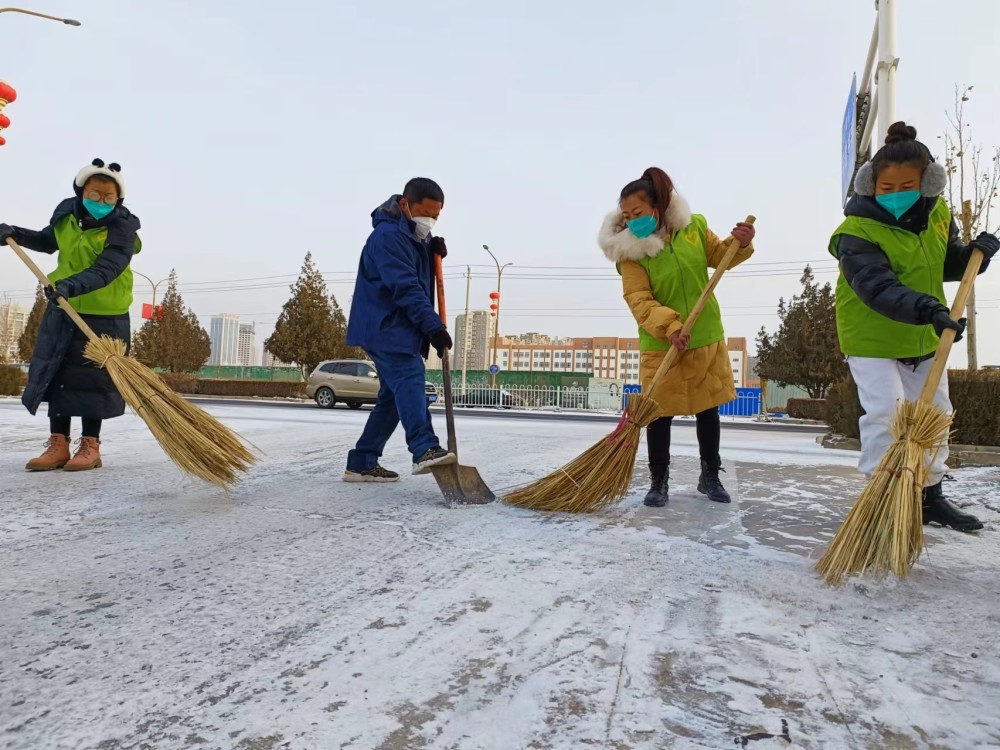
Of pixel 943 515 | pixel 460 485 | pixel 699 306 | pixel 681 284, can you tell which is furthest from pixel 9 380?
pixel 943 515

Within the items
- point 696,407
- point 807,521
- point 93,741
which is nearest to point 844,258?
point 696,407

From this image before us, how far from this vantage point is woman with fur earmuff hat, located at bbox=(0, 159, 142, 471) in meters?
3.14

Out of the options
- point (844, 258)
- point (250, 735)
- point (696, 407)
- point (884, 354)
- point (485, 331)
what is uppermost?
point (485, 331)

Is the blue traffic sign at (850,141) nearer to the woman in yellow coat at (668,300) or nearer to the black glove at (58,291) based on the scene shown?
the woman in yellow coat at (668,300)

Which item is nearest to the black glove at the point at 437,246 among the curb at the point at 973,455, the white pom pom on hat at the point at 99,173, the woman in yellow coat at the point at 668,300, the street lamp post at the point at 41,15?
the woman in yellow coat at the point at 668,300

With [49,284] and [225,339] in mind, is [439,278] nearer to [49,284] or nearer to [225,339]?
[49,284]

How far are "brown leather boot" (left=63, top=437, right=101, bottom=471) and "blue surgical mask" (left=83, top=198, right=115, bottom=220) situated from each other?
119cm

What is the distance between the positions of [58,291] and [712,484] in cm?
320

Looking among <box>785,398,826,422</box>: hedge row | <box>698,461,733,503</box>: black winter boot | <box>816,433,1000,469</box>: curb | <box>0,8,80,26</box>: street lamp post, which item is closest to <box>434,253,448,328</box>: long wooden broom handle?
<box>698,461,733,503</box>: black winter boot

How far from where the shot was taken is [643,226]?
110 inches

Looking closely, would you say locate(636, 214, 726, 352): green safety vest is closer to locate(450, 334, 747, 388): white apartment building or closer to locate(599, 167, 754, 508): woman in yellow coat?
locate(599, 167, 754, 508): woman in yellow coat

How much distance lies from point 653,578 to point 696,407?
131 centimetres

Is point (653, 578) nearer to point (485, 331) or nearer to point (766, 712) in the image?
point (766, 712)

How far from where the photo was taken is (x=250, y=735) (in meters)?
0.90
